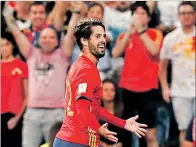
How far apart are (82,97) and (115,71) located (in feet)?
13.0

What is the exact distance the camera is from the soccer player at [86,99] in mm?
5863

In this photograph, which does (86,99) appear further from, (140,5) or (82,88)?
(140,5)

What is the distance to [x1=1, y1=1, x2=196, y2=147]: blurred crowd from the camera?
9141 mm

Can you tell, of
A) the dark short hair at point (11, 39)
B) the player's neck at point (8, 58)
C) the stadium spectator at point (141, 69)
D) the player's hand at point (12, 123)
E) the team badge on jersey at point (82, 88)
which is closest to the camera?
the team badge on jersey at point (82, 88)

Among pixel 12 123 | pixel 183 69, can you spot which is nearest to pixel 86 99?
pixel 183 69

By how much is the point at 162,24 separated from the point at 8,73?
7.94 ft

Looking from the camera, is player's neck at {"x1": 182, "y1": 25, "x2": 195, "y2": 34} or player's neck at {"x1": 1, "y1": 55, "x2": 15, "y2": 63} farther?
player's neck at {"x1": 1, "y1": 55, "x2": 15, "y2": 63}

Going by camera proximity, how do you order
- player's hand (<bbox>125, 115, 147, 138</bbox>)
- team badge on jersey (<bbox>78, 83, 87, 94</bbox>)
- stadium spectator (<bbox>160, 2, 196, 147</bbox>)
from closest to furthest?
team badge on jersey (<bbox>78, 83, 87, 94</bbox>)
player's hand (<bbox>125, 115, 147, 138</bbox>)
stadium spectator (<bbox>160, 2, 196, 147</bbox>)

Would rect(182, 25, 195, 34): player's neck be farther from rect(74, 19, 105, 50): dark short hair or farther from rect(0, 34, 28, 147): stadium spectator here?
rect(74, 19, 105, 50): dark short hair

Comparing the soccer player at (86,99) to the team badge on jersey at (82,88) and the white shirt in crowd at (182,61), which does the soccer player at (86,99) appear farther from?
the white shirt in crowd at (182,61)

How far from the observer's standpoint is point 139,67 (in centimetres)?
927

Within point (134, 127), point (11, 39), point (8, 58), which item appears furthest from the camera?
point (11, 39)

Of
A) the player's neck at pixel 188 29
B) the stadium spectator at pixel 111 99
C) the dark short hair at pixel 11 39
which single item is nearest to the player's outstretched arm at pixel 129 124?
the stadium spectator at pixel 111 99

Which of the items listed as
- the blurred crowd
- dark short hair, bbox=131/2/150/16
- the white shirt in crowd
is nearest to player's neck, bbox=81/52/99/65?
the blurred crowd
